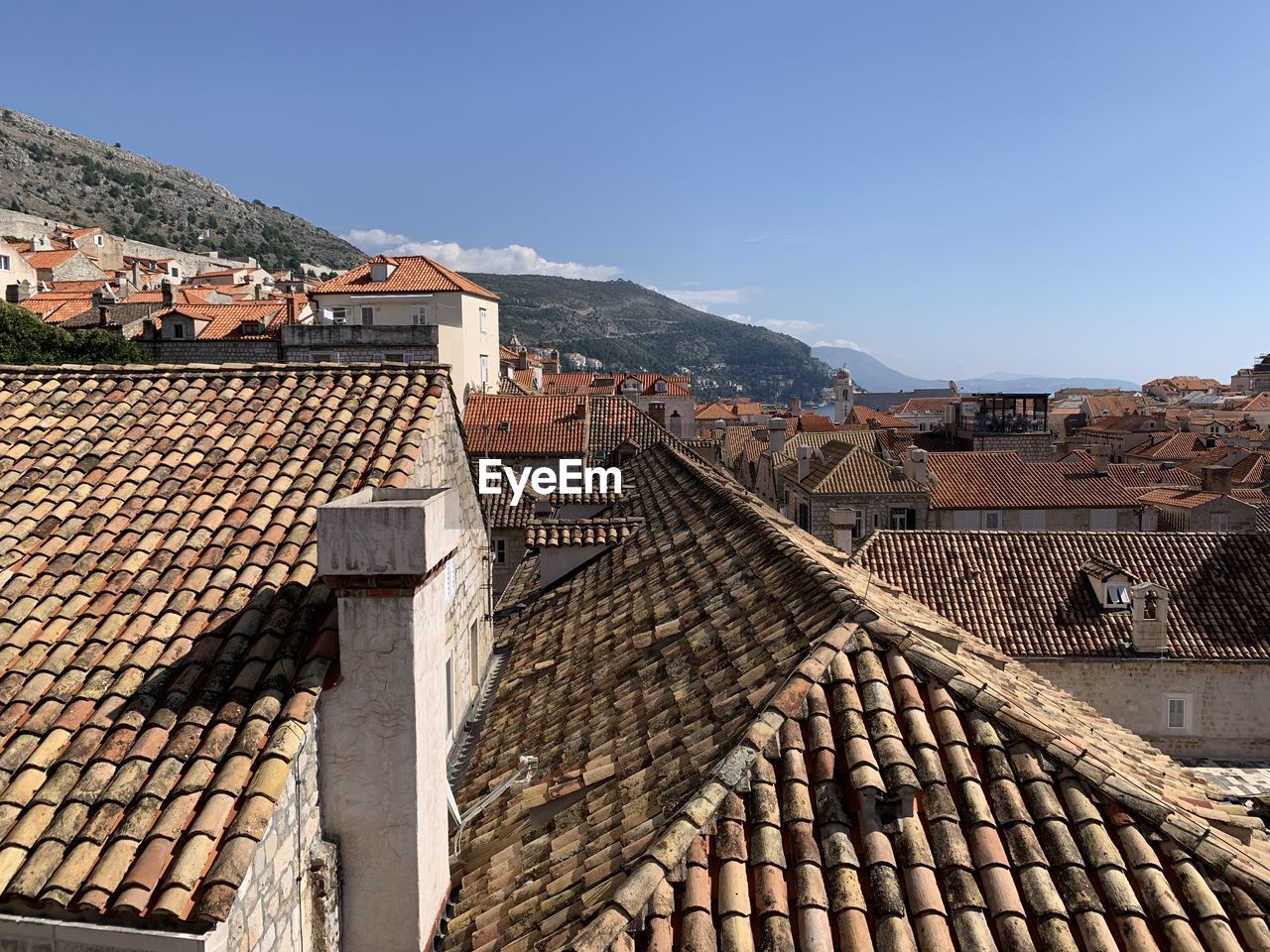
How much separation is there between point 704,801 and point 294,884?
223 cm

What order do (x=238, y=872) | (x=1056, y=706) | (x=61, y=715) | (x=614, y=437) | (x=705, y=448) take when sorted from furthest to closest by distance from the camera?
(x=705, y=448) < (x=614, y=437) < (x=1056, y=706) < (x=61, y=715) < (x=238, y=872)

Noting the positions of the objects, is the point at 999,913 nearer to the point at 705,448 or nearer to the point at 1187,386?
the point at 705,448

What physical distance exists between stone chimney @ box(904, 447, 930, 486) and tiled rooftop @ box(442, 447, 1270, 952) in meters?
33.9

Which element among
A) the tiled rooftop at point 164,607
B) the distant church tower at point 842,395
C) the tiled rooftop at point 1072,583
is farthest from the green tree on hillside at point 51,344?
the distant church tower at point 842,395

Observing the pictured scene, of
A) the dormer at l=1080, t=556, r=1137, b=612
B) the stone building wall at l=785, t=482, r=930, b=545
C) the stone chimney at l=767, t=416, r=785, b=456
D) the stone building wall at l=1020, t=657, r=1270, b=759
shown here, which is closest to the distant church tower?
the stone chimney at l=767, t=416, r=785, b=456

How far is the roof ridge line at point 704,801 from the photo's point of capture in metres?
4.14

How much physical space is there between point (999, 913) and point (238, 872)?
353cm

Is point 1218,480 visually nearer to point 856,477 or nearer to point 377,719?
point 856,477

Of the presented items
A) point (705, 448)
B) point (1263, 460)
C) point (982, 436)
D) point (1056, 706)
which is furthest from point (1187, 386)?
point (1056, 706)

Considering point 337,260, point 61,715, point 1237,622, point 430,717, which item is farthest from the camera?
point 337,260

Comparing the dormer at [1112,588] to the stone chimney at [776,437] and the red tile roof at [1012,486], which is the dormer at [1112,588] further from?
the stone chimney at [776,437]

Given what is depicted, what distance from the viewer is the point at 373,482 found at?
6.80 m

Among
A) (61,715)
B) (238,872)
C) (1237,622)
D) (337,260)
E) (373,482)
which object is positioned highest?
(337,260)

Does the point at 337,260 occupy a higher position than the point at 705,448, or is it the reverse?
the point at 337,260
